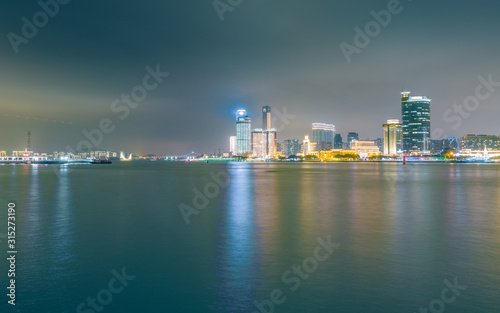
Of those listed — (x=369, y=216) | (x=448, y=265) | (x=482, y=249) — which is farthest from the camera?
(x=369, y=216)

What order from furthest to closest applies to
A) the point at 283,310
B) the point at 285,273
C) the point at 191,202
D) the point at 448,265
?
the point at 191,202 → the point at 448,265 → the point at 285,273 → the point at 283,310

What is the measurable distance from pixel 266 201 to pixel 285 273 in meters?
23.0

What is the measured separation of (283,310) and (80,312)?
5.78m

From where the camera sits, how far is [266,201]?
118 ft

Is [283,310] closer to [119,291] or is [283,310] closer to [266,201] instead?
[119,291]

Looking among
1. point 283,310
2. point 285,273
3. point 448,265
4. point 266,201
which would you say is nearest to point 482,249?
point 448,265

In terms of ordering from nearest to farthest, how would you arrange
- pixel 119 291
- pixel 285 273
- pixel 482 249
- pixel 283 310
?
pixel 283 310, pixel 119 291, pixel 285 273, pixel 482 249

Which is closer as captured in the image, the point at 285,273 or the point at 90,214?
the point at 285,273

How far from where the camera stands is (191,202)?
3562cm

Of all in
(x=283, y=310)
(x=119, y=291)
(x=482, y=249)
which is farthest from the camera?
(x=482, y=249)

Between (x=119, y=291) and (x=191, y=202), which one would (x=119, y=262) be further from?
(x=191, y=202)

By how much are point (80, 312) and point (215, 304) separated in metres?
3.84

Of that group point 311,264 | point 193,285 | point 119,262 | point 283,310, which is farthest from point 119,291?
point 311,264

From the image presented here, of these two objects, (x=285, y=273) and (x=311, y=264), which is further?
(x=311, y=264)
